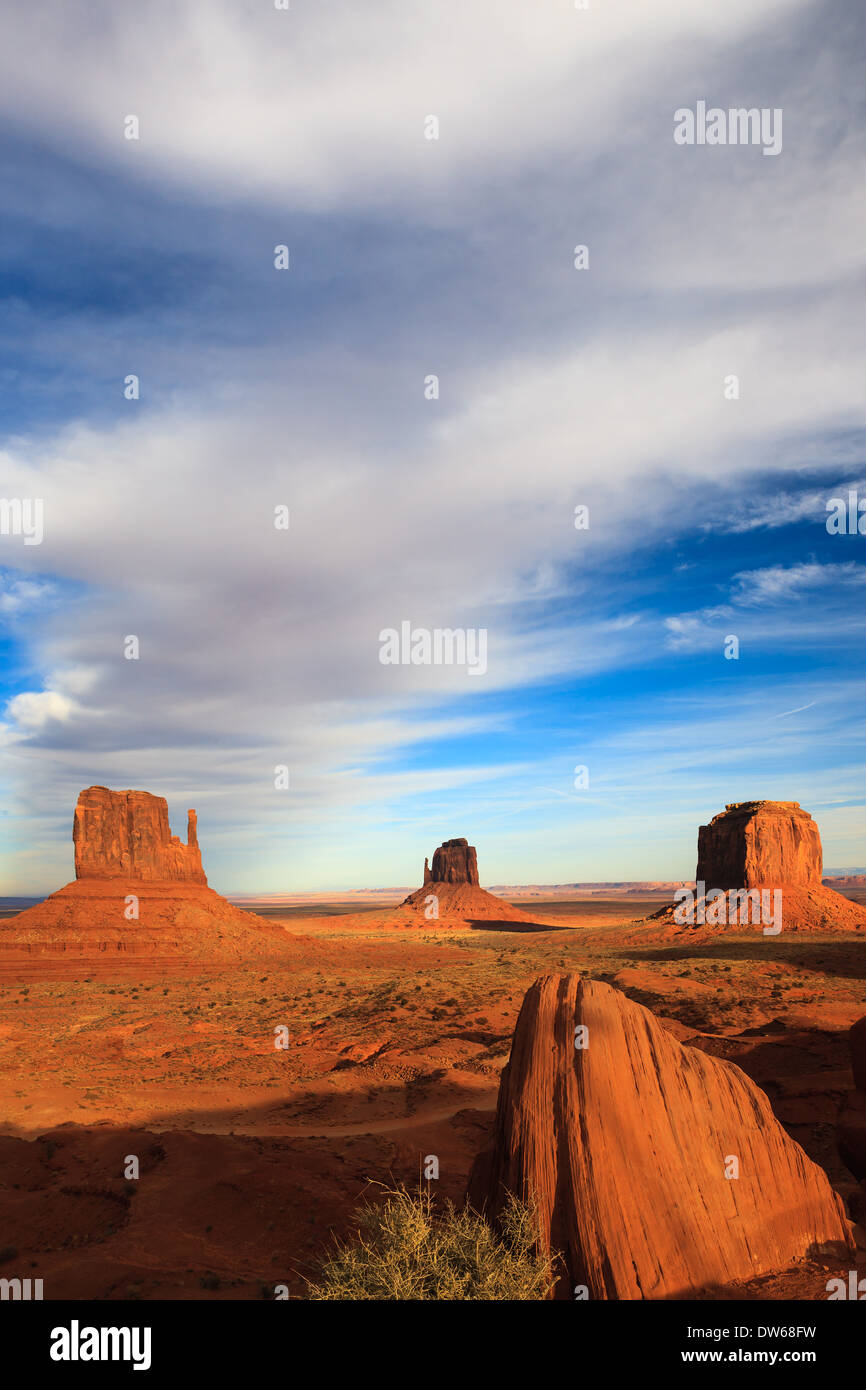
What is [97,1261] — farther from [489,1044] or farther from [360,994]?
[360,994]

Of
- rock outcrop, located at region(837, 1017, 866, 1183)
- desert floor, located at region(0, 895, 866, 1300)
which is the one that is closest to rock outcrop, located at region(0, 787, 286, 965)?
desert floor, located at region(0, 895, 866, 1300)

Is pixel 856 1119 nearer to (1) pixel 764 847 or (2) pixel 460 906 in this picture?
(1) pixel 764 847

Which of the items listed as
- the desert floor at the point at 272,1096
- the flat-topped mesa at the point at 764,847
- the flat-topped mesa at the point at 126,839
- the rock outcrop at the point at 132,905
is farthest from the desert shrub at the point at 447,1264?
the flat-topped mesa at the point at 764,847

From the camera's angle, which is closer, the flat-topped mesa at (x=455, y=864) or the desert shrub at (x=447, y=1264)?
the desert shrub at (x=447, y=1264)

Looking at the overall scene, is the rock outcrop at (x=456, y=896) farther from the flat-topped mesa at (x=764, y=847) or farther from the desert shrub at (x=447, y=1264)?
the desert shrub at (x=447, y=1264)

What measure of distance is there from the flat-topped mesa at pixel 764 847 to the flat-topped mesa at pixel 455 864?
8017cm

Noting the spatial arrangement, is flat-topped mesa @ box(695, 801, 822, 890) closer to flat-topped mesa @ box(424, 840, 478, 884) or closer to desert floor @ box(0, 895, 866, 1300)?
desert floor @ box(0, 895, 866, 1300)

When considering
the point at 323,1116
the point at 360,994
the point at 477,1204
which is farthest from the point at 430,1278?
the point at 360,994

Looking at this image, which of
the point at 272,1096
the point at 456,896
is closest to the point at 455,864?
the point at 456,896

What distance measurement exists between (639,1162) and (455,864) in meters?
164

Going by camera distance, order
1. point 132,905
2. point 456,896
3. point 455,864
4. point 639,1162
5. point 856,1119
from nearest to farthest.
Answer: point 639,1162
point 856,1119
point 132,905
point 456,896
point 455,864

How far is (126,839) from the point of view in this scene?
81.7 m

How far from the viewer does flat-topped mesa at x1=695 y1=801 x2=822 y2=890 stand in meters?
85.8

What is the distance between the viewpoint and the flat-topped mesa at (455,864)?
167375 millimetres
